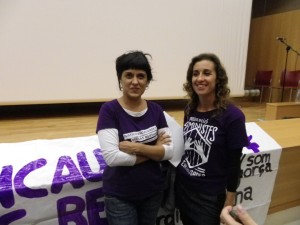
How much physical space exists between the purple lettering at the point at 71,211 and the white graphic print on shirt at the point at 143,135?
40 centimetres

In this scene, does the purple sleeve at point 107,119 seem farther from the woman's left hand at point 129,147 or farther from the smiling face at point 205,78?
the smiling face at point 205,78

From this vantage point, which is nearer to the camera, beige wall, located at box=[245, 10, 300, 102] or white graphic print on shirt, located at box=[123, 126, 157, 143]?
white graphic print on shirt, located at box=[123, 126, 157, 143]

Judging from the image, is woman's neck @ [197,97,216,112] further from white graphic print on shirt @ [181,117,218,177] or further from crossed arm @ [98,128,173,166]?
crossed arm @ [98,128,173,166]

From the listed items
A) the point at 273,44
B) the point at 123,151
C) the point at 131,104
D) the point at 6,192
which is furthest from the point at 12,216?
the point at 273,44

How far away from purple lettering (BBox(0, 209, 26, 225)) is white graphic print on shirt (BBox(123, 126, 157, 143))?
53 cm

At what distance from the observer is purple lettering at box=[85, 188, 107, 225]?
115 centimetres

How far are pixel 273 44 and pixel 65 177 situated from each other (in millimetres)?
6497

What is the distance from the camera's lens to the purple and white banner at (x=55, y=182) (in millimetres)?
1030

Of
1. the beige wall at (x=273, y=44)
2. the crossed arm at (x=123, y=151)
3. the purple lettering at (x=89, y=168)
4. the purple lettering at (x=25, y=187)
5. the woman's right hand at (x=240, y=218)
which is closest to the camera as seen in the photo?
the woman's right hand at (x=240, y=218)

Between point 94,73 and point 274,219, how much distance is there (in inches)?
125

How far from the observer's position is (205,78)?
3.60 feet

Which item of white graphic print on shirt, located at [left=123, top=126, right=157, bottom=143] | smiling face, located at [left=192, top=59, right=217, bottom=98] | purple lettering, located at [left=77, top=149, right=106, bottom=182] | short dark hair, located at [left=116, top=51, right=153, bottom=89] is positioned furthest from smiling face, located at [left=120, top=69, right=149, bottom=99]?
purple lettering, located at [left=77, top=149, right=106, bottom=182]

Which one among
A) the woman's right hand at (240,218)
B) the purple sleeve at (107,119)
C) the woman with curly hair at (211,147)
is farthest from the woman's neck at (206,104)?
the woman's right hand at (240,218)

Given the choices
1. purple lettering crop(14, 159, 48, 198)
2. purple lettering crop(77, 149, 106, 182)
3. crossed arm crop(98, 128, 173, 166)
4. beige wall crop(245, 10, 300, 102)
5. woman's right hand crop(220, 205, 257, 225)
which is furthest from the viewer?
beige wall crop(245, 10, 300, 102)
